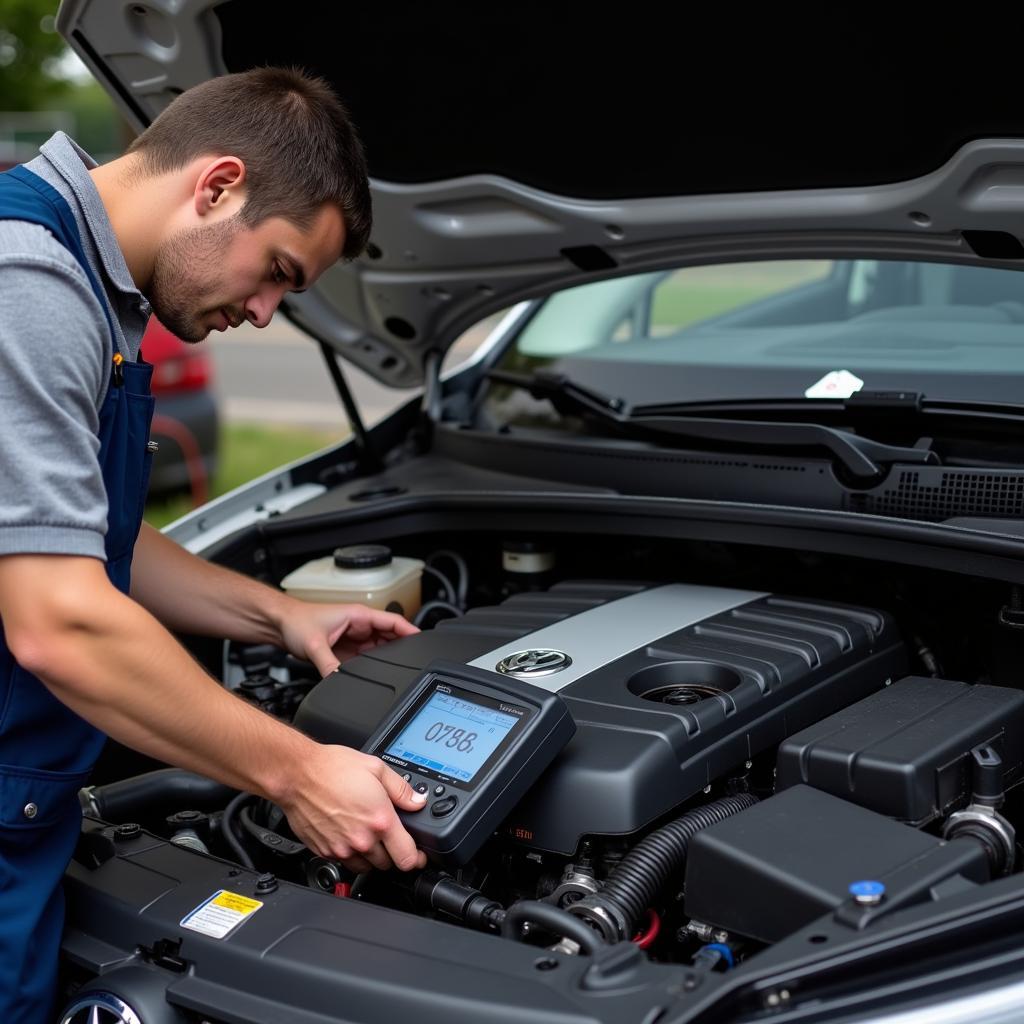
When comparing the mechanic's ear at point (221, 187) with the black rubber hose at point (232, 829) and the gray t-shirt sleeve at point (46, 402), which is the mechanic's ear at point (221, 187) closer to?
the gray t-shirt sleeve at point (46, 402)

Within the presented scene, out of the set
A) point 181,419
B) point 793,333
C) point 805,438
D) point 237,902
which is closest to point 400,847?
point 237,902

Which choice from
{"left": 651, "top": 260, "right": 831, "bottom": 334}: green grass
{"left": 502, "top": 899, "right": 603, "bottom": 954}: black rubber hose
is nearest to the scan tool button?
{"left": 502, "top": 899, "right": 603, "bottom": 954}: black rubber hose

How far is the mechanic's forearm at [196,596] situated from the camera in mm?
2209

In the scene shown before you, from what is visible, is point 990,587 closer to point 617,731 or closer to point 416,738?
point 617,731

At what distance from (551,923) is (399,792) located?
27cm

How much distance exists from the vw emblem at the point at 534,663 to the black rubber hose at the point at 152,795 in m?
0.51

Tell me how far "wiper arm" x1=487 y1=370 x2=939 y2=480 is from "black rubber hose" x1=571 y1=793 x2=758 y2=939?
729 mm

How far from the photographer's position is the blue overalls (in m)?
1.60

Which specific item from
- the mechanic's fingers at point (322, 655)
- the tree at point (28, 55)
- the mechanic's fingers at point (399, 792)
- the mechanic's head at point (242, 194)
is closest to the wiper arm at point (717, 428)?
the mechanic's fingers at point (322, 655)

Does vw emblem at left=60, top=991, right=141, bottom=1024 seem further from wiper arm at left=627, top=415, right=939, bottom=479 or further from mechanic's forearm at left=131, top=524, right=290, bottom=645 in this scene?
wiper arm at left=627, top=415, right=939, bottom=479

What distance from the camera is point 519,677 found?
1.90 metres

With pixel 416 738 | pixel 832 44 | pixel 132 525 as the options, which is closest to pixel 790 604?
pixel 416 738

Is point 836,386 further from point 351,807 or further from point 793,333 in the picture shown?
point 351,807

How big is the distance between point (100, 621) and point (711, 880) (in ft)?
2.47
